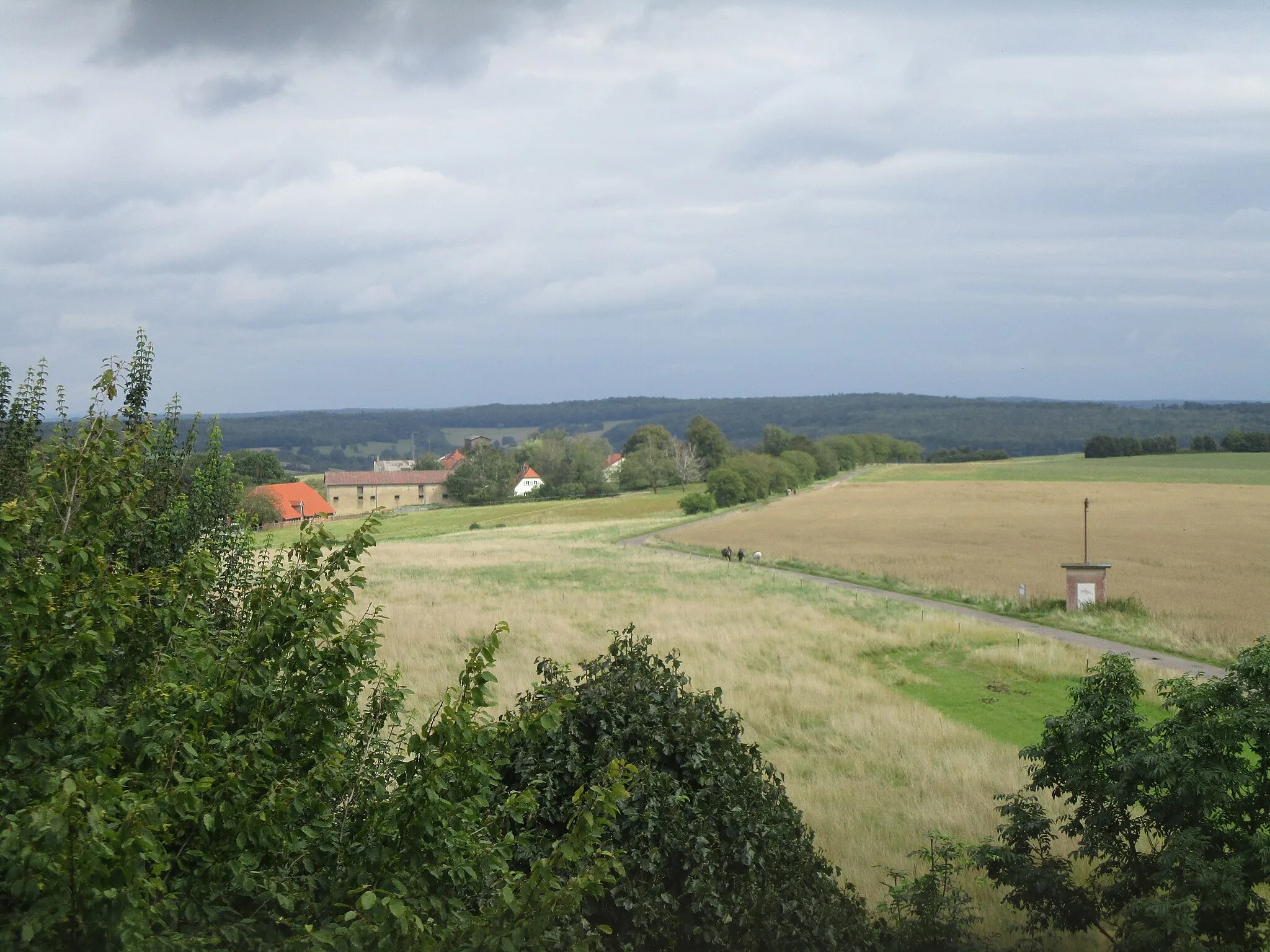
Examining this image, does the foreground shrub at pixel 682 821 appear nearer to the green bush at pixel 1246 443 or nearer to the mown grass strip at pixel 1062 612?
the mown grass strip at pixel 1062 612

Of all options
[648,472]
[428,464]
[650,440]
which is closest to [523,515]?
[648,472]

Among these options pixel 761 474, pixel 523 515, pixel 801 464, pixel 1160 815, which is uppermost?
pixel 1160 815

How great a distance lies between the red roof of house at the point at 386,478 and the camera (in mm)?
142875

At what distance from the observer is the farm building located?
14088cm

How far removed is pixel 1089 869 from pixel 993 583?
1390 inches

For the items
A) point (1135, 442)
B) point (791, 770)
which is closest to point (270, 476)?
point (791, 770)

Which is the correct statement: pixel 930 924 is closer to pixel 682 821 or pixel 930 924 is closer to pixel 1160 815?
pixel 1160 815

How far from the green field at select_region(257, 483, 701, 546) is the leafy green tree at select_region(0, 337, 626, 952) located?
77.5m

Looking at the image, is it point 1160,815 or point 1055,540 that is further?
point 1055,540

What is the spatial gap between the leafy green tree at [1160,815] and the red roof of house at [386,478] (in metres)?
138

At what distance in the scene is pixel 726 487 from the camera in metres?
113

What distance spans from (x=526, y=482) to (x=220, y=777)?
522ft

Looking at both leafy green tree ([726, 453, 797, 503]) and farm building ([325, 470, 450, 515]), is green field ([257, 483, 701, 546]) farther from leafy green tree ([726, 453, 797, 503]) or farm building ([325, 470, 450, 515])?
farm building ([325, 470, 450, 515])

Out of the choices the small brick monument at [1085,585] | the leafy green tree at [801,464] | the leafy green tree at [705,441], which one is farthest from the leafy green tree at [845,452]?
the small brick monument at [1085,585]
